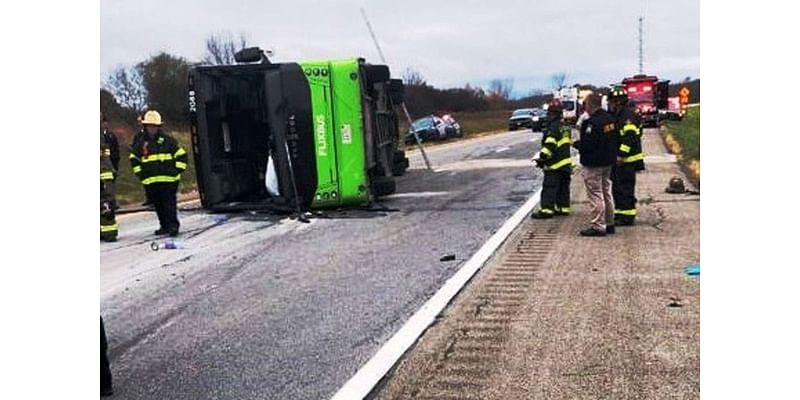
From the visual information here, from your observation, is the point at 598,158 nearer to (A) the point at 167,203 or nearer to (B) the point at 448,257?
(B) the point at 448,257

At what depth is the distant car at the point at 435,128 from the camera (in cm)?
3528

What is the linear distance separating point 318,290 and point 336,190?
453cm

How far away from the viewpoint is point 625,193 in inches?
340

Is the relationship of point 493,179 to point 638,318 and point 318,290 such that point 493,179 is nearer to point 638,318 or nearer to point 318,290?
point 318,290

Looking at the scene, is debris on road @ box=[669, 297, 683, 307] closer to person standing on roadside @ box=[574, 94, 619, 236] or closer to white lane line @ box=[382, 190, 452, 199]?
person standing on roadside @ box=[574, 94, 619, 236]

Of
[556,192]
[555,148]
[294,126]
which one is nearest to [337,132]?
[294,126]

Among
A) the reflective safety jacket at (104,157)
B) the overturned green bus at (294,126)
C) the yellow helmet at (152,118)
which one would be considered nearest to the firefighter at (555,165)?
the overturned green bus at (294,126)

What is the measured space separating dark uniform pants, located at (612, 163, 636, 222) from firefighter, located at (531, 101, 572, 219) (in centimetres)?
92

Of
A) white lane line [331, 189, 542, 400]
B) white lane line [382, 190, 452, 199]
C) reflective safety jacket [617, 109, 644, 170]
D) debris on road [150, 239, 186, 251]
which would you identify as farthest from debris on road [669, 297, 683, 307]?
white lane line [382, 190, 452, 199]

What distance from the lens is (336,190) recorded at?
10.6 meters

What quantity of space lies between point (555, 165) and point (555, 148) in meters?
0.20

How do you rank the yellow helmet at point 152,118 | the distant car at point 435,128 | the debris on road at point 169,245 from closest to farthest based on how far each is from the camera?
the yellow helmet at point 152,118, the debris on road at point 169,245, the distant car at point 435,128

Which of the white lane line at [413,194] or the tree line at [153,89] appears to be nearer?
the tree line at [153,89]

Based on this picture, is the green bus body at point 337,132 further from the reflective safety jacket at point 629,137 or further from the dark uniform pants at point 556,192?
the reflective safety jacket at point 629,137
